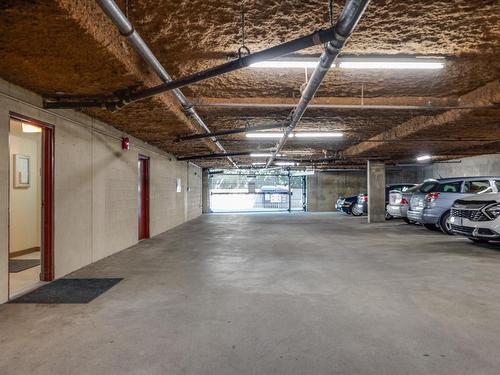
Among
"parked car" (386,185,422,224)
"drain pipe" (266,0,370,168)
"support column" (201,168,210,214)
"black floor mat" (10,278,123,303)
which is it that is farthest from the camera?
"support column" (201,168,210,214)

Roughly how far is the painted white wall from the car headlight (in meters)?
8.89

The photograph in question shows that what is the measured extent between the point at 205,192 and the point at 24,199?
1450cm

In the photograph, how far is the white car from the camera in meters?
6.78

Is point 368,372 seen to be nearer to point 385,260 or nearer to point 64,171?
point 385,260

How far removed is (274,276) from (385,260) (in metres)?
2.26

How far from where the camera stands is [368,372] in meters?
2.33

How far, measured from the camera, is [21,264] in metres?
6.16

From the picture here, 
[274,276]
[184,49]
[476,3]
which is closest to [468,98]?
[476,3]

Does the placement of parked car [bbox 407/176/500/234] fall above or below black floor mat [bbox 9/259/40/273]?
above

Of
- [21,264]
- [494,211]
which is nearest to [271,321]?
[21,264]

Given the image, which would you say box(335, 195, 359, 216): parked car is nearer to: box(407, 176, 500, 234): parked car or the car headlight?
box(407, 176, 500, 234): parked car

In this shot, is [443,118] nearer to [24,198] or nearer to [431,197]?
[431,197]

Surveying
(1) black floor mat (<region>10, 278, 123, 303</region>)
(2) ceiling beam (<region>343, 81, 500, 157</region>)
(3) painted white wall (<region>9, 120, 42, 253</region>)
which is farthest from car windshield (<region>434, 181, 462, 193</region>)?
(3) painted white wall (<region>9, 120, 42, 253</region>)

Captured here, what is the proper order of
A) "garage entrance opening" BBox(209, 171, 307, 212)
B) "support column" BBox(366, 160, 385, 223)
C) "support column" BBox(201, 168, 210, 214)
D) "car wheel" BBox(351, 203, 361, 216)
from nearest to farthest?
"support column" BBox(366, 160, 385, 223) < "car wheel" BBox(351, 203, 361, 216) < "support column" BBox(201, 168, 210, 214) < "garage entrance opening" BBox(209, 171, 307, 212)
